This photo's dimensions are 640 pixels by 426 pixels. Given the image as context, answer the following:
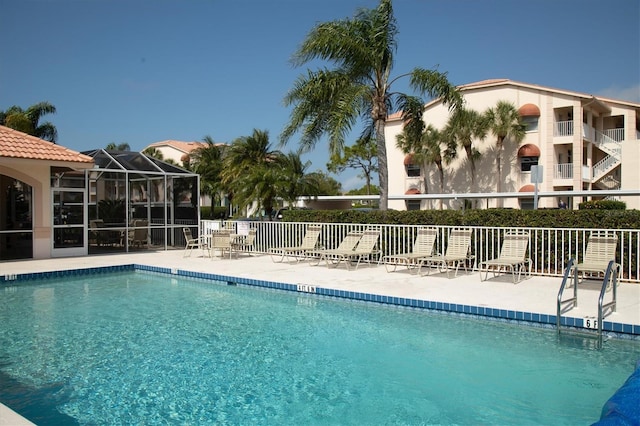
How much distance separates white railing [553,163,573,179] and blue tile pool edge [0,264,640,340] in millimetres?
30941

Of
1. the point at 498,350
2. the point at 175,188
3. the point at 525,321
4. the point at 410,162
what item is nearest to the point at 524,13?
the point at 525,321

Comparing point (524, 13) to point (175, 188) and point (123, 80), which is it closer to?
point (175, 188)

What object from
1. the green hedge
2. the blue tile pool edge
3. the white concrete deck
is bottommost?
Result: the blue tile pool edge

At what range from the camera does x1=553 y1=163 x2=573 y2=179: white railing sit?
115 ft

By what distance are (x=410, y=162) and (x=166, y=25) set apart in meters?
29.4

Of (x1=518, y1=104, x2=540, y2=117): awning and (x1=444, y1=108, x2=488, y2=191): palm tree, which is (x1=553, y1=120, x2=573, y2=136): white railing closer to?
(x1=518, y1=104, x2=540, y2=117): awning

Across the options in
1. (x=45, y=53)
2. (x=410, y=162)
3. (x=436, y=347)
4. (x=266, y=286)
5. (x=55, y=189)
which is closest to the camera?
(x=436, y=347)

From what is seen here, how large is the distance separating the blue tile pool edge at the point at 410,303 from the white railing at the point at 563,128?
3165 centimetres

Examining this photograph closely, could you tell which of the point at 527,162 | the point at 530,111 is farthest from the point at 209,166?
the point at 530,111

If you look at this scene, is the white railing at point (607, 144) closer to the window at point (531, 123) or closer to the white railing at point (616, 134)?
the white railing at point (616, 134)

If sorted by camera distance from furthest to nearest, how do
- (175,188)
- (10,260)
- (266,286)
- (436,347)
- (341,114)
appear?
1. (175,188)
2. (10,260)
3. (341,114)
4. (266,286)
5. (436,347)

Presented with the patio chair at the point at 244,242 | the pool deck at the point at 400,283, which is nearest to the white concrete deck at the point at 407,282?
the pool deck at the point at 400,283

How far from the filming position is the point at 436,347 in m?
6.69

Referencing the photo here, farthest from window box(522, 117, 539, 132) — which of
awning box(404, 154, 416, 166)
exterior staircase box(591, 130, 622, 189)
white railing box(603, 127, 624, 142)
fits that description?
awning box(404, 154, 416, 166)
